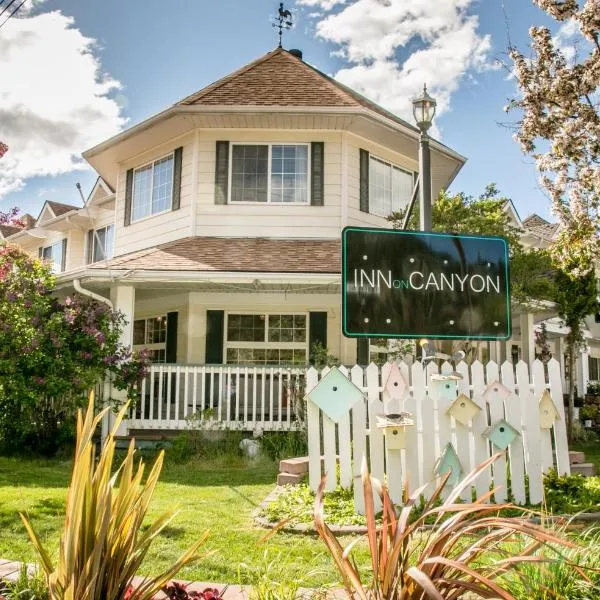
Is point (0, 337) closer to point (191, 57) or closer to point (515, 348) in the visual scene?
point (191, 57)

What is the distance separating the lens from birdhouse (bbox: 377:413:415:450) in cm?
534

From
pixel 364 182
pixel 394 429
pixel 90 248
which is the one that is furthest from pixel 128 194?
pixel 394 429

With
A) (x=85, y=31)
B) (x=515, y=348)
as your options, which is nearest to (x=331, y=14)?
(x=85, y=31)

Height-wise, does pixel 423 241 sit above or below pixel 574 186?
below

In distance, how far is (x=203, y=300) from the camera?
500 inches

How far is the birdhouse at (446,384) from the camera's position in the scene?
5.34 metres

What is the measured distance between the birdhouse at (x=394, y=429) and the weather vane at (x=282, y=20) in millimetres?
13059

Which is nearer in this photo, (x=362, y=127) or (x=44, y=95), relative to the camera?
(x=44, y=95)

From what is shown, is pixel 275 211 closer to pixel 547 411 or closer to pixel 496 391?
pixel 496 391

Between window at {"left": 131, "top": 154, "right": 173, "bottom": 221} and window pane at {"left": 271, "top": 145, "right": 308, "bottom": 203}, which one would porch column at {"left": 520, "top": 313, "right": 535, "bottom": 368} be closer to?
window pane at {"left": 271, "top": 145, "right": 308, "bottom": 203}

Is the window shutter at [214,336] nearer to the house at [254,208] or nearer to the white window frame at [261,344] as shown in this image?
the house at [254,208]

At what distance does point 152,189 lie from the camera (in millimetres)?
14109

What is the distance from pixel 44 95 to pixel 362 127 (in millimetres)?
6045

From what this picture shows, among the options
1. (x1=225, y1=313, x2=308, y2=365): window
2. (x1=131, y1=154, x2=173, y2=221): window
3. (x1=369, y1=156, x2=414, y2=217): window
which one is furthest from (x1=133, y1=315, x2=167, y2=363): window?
(x1=369, y1=156, x2=414, y2=217): window
